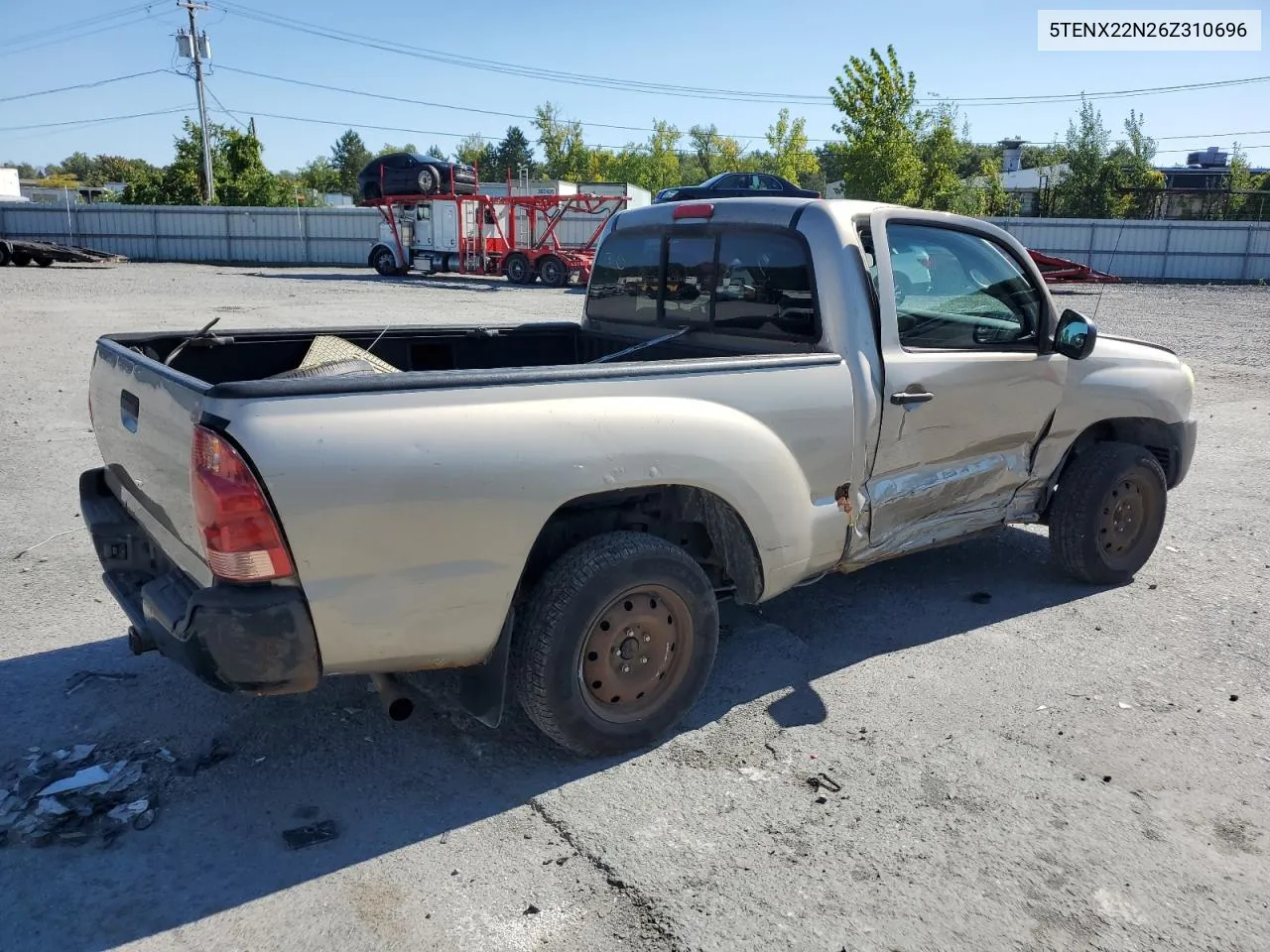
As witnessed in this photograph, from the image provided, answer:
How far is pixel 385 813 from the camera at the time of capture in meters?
3.09

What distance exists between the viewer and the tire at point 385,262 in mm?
31125

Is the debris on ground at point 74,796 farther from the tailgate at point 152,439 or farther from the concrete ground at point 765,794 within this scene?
the tailgate at point 152,439

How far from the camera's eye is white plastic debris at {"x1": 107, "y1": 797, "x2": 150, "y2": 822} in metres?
2.99

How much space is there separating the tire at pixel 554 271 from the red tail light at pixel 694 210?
2348 centimetres

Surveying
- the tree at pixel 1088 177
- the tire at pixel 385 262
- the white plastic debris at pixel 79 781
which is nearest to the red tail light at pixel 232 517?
the white plastic debris at pixel 79 781

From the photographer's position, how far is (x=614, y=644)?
131 inches

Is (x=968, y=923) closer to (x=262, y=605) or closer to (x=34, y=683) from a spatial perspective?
(x=262, y=605)

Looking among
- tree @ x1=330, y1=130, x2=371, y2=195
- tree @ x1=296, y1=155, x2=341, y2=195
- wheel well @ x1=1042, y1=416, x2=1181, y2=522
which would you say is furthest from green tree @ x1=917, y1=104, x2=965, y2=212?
tree @ x1=330, y1=130, x2=371, y2=195

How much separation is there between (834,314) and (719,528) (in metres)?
1.00

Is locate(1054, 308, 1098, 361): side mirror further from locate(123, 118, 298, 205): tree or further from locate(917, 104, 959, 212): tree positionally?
locate(123, 118, 298, 205): tree

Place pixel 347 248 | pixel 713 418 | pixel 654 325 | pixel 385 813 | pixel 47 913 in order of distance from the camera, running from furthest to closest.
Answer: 1. pixel 347 248
2. pixel 654 325
3. pixel 713 418
4. pixel 385 813
5. pixel 47 913

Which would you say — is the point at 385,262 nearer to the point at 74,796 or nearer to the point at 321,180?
the point at 74,796

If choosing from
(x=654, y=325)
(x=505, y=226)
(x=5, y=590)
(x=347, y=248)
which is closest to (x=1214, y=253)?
(x=505, y=226)

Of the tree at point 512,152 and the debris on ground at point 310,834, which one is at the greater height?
the tree at point 512,152
